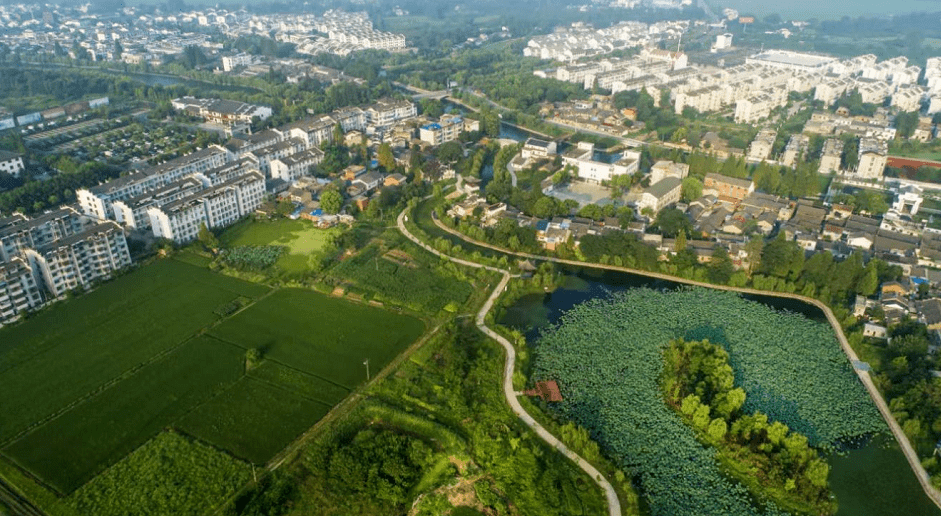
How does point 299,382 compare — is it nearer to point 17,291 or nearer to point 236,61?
point 17,291

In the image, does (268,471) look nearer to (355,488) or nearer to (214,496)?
(214,496)

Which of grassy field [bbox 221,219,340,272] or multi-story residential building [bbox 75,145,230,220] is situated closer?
grassy field [bbox 221,219,340,272]

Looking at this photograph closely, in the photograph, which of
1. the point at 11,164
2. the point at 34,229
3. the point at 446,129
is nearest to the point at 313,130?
the point at 446,129

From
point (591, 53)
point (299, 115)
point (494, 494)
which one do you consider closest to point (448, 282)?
point (494, 494)

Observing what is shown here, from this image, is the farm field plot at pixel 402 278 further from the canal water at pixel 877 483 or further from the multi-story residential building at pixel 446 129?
the multi-story residential building at pixel 446 129

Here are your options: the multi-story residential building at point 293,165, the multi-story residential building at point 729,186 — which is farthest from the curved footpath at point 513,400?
the multi-story residential building at point 729,186

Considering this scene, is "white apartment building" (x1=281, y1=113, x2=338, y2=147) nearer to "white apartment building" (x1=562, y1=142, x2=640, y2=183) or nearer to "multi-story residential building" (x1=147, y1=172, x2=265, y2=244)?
"multi-story residential building" (x1=147, y1=172, x2=265, y2=244)

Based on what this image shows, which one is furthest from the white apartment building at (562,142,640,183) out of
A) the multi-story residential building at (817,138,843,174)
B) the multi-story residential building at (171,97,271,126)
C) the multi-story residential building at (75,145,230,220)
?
the multi-story residential building at (171,97,271,126)
